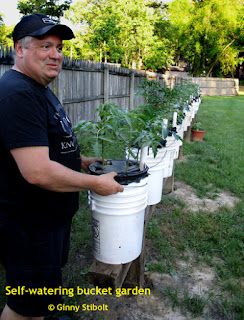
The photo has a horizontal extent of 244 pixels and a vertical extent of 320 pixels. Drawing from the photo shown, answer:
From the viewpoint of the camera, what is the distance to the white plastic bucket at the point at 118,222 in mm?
2195

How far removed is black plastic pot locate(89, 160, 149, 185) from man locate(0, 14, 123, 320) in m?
0.24

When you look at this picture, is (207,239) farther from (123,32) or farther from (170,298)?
A: (123,32)

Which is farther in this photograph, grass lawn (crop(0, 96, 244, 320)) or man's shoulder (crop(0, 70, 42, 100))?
grass lawn (crop(0, 96, 244, 320))

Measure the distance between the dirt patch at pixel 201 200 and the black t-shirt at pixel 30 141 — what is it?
285 centimetres

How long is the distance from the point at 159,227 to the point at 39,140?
100 inches

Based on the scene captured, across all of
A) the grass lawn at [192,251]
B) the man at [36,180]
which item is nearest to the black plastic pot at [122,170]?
the man at [36,180]

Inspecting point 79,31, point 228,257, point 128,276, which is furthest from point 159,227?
point 79,31

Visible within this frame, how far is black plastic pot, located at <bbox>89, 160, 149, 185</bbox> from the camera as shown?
85.0 inches

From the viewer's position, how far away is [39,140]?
157cm

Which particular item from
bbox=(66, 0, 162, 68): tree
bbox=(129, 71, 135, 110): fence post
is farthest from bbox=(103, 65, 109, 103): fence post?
bbox=(66, 0, 162, 68): tree

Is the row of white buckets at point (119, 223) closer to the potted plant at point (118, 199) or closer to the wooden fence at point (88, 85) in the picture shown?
the potted plant at point (118, 199)

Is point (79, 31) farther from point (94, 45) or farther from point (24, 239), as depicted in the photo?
point (24, 239)

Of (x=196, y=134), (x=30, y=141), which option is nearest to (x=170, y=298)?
(x=30, y=141)

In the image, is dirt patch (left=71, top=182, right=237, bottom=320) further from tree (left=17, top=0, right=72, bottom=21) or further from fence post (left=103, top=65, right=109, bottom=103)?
tree (left=17, top=0, right=72, bottom=21)
